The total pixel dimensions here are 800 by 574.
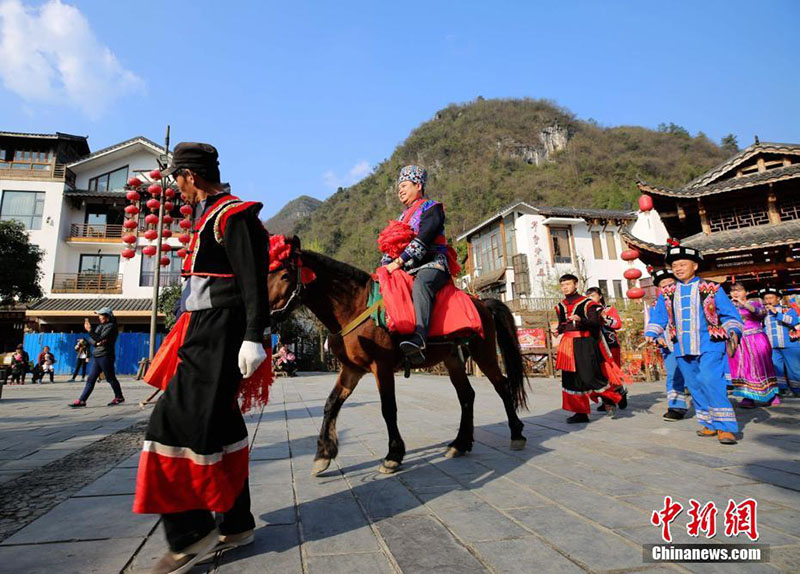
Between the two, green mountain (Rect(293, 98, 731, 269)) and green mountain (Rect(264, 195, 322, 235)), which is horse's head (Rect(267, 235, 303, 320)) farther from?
green mountain (Rect(264, 195, 322, 235))

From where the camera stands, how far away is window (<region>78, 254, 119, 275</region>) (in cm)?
2550

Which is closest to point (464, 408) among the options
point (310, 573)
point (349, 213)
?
point (310, 573)

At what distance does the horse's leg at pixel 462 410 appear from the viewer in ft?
12.4

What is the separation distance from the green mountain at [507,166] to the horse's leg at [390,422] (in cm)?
4301

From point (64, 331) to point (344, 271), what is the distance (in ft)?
92.2

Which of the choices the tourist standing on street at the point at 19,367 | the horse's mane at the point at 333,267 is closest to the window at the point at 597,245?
the horse's mane at the point at 333,267

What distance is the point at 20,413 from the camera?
23.7 feet

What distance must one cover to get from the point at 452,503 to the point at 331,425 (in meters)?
1.19

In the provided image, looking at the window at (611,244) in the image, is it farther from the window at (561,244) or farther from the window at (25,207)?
the window at (25,207)

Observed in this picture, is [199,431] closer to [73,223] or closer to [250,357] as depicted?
[250,357]

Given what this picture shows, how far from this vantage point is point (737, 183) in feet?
38.2

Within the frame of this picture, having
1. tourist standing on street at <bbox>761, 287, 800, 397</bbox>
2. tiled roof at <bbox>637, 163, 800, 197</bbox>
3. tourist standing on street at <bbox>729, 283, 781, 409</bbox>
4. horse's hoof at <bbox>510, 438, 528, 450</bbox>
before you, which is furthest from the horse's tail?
tiled roof at <bbox>637, 163, 800, 197</bbox>

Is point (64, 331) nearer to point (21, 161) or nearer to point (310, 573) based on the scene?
point (21, 161)

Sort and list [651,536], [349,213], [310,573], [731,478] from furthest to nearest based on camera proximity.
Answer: [349,213] < [731,478] < [651,536] < [310,573]
